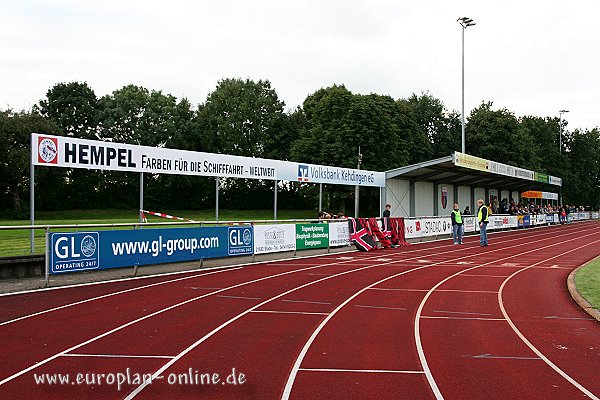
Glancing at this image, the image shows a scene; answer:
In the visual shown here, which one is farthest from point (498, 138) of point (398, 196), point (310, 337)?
point (310, 337)

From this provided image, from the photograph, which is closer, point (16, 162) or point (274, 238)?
point (274, 238)

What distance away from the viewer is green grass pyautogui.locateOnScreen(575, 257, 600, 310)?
11.2 metres

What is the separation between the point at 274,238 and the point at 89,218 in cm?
3139

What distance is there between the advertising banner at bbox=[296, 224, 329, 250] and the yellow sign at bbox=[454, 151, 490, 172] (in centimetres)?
1202

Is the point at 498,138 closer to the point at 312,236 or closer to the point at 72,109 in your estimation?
the point at 72,109

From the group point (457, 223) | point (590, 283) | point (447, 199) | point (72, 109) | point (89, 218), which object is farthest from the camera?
point (72, 109)

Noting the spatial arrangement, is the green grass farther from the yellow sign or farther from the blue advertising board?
the yellow sign

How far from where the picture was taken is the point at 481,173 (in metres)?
38.1

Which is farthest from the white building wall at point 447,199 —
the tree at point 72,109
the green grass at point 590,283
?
the tree at point 72,109

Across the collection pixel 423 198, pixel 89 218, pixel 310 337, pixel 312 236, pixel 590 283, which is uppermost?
pixel 423 198

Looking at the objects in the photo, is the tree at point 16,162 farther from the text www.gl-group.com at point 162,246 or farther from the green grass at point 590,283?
the green grass at point 590,283

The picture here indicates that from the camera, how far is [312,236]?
21.2 meters

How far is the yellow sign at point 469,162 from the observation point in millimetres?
31688

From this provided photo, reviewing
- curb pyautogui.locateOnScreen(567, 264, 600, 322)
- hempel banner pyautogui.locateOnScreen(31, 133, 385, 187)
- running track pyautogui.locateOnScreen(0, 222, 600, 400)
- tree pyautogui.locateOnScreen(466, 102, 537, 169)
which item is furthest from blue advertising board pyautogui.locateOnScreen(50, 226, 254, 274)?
tree pyautogui.locateOnScreen(466, 102, 537, 169)
